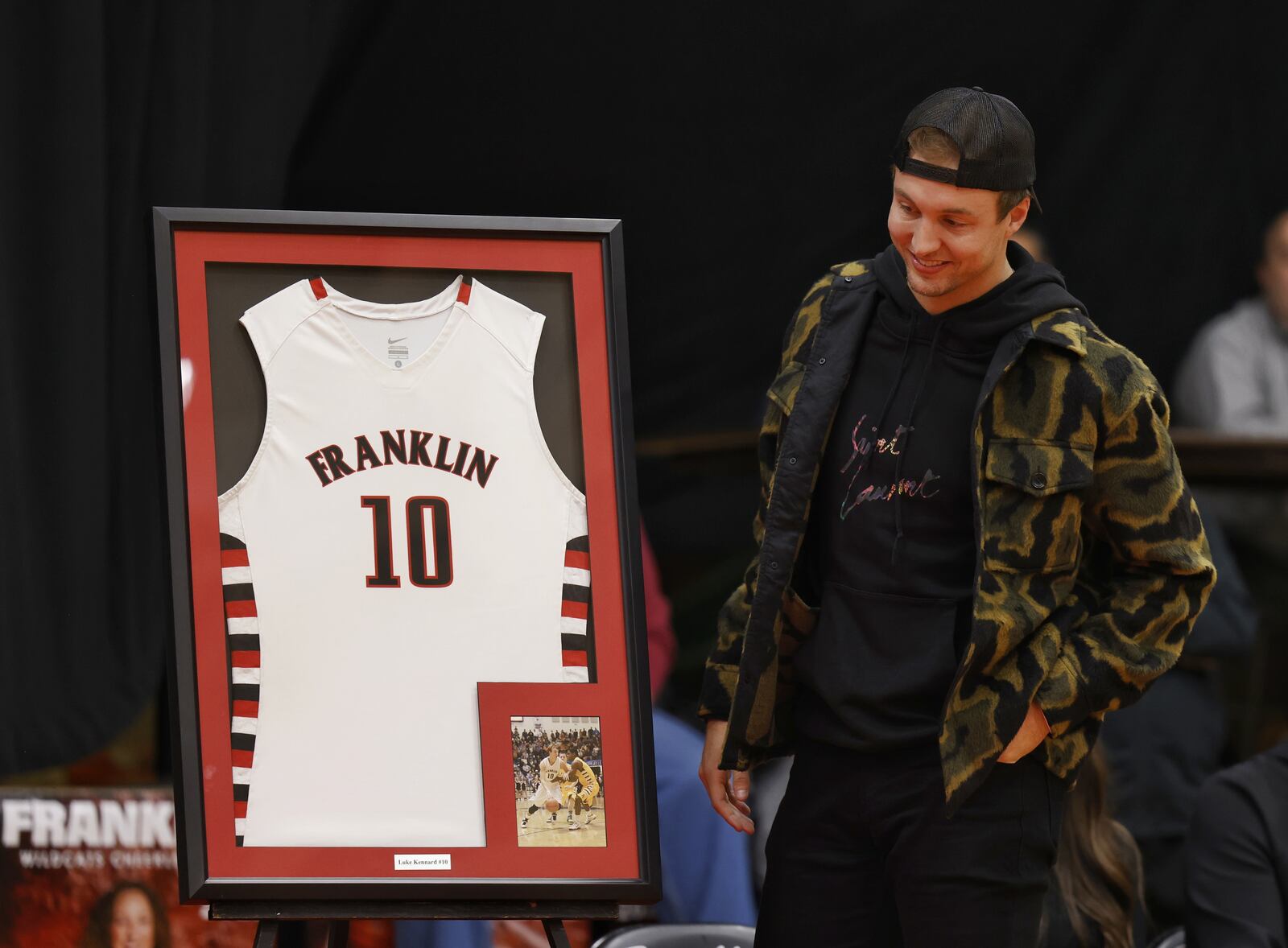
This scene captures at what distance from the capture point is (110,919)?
3.25 meters

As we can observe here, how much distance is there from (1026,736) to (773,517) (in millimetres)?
394

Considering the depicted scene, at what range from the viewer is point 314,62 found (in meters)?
3.24

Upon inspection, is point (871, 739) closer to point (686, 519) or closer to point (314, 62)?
point (314, 62)

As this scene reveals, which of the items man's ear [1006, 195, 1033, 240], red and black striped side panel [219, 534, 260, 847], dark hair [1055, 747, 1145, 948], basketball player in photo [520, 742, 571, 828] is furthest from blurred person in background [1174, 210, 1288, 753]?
red and black striped side panel [219, 534, 260, 847]

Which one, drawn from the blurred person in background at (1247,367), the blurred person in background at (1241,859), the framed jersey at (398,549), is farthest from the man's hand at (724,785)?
the blurred person in background at (1247,367)

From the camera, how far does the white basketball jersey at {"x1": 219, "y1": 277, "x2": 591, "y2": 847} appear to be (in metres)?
2.27

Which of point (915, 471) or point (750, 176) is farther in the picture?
point (750, 176)

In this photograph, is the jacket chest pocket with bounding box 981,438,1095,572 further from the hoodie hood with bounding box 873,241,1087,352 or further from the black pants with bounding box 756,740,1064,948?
the black pants with bounding box 756,740,1064,948

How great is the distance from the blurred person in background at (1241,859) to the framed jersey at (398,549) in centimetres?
115

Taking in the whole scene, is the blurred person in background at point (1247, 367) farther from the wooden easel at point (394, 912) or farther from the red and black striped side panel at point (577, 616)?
the wooden easel at point (394, 912)

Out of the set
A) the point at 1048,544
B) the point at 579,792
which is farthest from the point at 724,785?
the point at 1048,544

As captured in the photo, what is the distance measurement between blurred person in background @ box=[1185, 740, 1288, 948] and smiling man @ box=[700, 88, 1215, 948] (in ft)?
3.03


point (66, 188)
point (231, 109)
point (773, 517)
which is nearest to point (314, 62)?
point (231, 109)

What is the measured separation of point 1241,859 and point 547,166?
1.94 m
